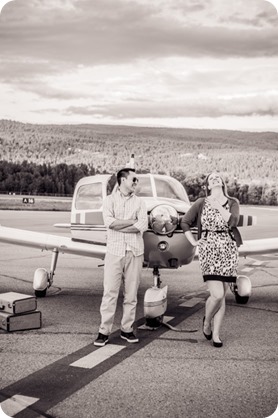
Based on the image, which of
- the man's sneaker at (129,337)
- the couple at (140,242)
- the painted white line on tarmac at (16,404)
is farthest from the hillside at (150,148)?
the painted white line on tarmac at (16,404)

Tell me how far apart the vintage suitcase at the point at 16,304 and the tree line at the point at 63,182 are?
34.6 inches

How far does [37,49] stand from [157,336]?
7.86 feet

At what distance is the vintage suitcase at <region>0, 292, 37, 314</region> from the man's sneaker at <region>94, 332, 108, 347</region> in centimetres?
85

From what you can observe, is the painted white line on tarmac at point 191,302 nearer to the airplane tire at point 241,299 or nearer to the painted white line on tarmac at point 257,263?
the airplane tire at point 241,299

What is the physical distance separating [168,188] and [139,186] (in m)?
0.27

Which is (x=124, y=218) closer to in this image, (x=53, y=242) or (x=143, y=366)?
(x=143, y=366)

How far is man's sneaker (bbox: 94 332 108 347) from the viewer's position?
4410 millimetres

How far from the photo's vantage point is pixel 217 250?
4387mm

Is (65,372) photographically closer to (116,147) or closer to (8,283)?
(116,147)

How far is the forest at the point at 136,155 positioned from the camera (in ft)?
14.5

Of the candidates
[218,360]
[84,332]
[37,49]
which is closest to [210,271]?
[218,360]

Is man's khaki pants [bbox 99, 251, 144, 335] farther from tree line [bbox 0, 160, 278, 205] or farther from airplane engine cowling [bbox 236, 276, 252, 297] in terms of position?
→ airplane engine cowling [bbox 236, 276, 252, 297]

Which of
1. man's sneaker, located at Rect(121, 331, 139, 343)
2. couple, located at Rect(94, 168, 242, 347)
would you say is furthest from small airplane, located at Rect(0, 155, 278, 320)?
man's sneaker, located at Rect(121, 331, 139, 343)

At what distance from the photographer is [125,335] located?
4609mm
